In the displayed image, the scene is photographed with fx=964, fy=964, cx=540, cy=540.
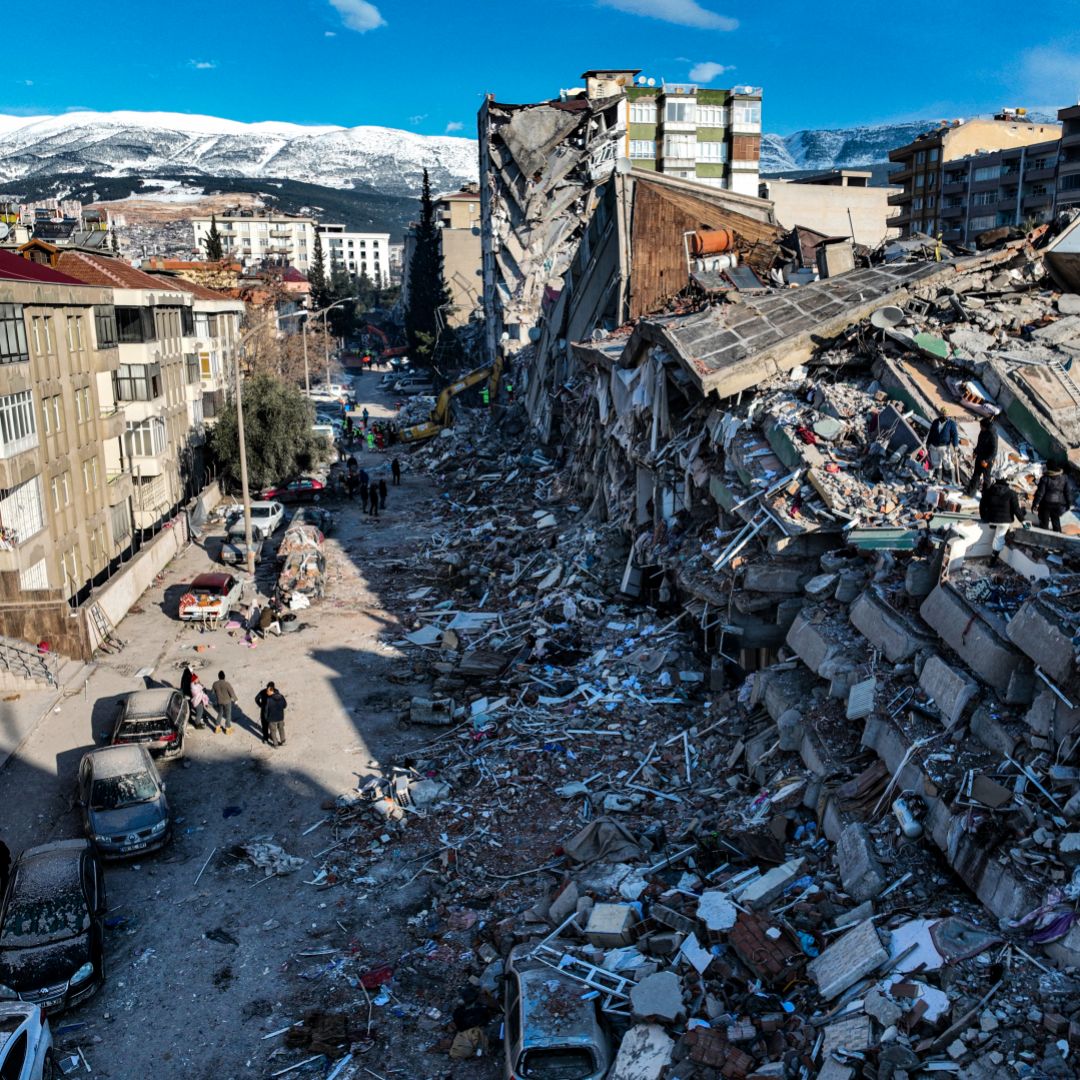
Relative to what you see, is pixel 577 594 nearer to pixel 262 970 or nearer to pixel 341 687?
pixel 341 687

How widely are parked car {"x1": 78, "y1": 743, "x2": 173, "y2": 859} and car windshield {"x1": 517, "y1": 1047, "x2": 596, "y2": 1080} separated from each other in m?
7.41

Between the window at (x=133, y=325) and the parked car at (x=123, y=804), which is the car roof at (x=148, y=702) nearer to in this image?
the parked car at (x=123, y=804)

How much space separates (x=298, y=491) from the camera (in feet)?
118

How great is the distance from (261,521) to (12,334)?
11.6 m

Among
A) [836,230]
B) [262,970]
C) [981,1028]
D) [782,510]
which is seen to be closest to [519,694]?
[782,510]

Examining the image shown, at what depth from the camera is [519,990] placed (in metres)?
9.06

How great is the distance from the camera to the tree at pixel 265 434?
36.1 m

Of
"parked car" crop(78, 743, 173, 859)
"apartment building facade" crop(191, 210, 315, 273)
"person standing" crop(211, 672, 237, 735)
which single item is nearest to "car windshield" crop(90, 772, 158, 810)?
"parked car" crop(78, 743, 173, 859)

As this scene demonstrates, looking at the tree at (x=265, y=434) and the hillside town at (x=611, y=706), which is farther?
the tree at (x=265, y=434)

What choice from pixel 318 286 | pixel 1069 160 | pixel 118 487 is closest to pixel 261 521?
pixel 118 487

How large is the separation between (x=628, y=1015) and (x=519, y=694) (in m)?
8.74

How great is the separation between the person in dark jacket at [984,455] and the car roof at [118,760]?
13.0m

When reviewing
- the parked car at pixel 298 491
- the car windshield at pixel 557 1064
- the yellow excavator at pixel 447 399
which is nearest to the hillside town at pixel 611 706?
the car windshield at pixel 557 1064

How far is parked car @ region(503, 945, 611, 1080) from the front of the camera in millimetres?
8203
